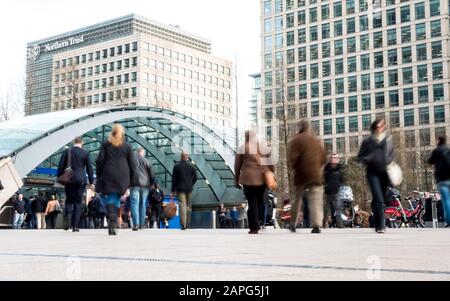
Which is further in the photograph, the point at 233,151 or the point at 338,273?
the point at 233,151

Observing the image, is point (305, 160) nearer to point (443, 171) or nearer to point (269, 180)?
point (269, 180)

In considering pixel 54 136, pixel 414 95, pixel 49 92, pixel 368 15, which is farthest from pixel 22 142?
pixel 49 92

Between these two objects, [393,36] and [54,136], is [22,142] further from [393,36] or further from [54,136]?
[393,36]

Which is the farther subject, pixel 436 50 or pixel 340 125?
pixel 340 125

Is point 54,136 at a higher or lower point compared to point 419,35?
lower

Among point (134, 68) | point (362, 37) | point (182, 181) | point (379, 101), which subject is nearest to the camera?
point (182, 181)

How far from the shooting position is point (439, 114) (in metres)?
88.3

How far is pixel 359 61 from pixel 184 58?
4840cm

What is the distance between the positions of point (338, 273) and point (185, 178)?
11759mm

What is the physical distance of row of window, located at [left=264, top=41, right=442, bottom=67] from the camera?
298ft

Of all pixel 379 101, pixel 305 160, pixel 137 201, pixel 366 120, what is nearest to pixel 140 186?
pixel 137 201

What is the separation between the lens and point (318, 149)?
11164 mm

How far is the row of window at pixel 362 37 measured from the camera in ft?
302

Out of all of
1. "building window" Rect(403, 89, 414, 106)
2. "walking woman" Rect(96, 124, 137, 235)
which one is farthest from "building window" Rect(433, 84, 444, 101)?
"walking woman" Rect(96, 124, 137, 235)
